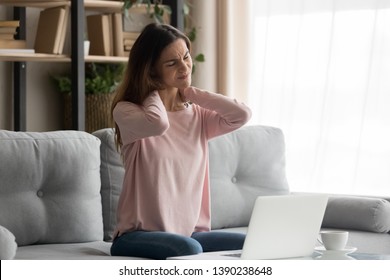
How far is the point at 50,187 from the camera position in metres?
2.79

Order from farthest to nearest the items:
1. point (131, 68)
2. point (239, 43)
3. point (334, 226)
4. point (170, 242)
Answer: point (239, 43) < point (334, 226) < point (131, 68) < point (170, 242)

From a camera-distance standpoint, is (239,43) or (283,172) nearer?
(283,172)

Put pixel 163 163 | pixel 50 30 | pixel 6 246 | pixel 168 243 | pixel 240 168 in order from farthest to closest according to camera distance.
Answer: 1. pixel 50 30
2. pixel 240 168
3. pixel 163 163
4. pixel 168 243
5. pixel 6 246

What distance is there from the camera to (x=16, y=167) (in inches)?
106

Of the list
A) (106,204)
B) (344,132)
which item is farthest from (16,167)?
(344,132)

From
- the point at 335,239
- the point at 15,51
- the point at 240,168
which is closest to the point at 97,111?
the point at 15,51

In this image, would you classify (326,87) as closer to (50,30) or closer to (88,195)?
(50,30)

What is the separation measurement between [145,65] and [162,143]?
24cm

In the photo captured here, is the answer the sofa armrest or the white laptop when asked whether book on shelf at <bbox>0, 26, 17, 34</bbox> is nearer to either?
the sofa armrest

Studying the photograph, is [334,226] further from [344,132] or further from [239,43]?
[239,43]

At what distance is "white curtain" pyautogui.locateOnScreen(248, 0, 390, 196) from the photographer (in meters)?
4.09

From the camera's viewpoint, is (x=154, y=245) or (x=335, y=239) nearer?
(x=335, y=239)

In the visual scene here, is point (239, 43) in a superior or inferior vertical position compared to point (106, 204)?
superior
